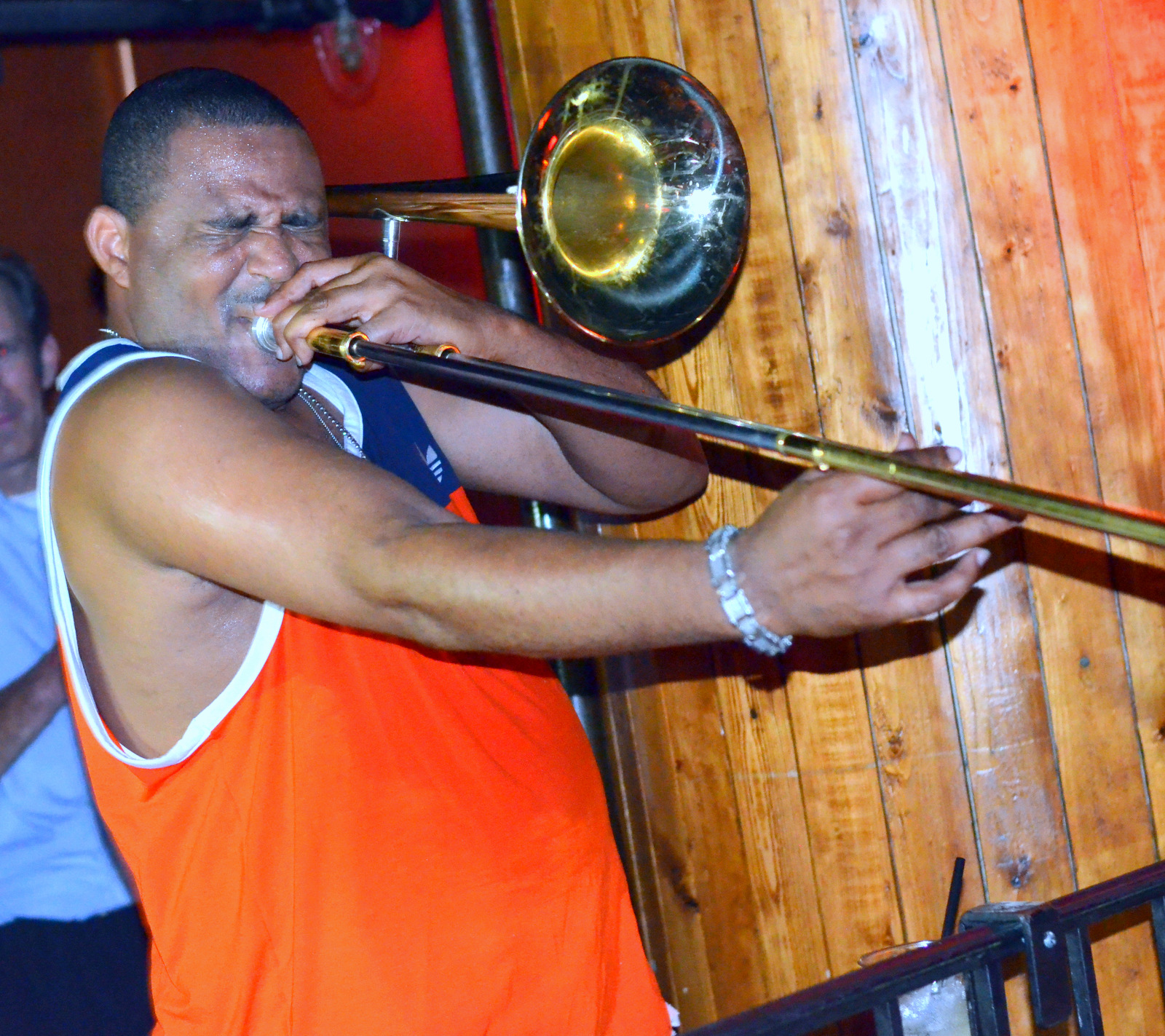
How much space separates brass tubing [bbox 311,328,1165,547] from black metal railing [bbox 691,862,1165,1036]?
16.6 inches

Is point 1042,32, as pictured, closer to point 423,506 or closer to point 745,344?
point 745,344

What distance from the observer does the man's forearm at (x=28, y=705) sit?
2.74 m

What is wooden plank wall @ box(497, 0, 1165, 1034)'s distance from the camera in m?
2.10

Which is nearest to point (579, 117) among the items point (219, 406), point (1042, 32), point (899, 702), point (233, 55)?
point (1042, 32)

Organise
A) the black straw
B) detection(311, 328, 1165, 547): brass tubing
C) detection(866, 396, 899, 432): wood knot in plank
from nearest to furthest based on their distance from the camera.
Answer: detection(311, 328, 1165, 547): brass tubing → the black straw → detection(866, 396, 899, 432): wood knot in plank

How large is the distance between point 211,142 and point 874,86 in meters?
1.11

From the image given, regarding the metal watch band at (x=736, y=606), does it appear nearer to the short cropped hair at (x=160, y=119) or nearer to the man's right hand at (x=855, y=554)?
the man's right hand at (x=855, y=554)

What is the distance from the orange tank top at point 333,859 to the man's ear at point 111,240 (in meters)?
0.42

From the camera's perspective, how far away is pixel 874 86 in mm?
2113

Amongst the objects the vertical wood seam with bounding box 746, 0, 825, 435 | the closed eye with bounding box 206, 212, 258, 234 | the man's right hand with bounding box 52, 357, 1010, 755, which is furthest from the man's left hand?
the vertical wood seam with bounding box 746, 0, 825, 435

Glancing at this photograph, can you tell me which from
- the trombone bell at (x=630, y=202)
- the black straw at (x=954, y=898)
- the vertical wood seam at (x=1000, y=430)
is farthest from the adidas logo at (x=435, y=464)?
the black straw at (x=954, y=898)

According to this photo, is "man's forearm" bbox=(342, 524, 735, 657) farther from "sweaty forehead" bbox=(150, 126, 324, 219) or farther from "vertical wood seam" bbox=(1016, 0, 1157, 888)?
"vertical wood seam" bbox=(1016, 0, 1157, 888)

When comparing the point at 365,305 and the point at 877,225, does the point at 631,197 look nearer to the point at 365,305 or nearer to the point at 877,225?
the point at 877,225

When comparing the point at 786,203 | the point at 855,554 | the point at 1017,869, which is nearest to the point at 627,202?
the point at 786,203
